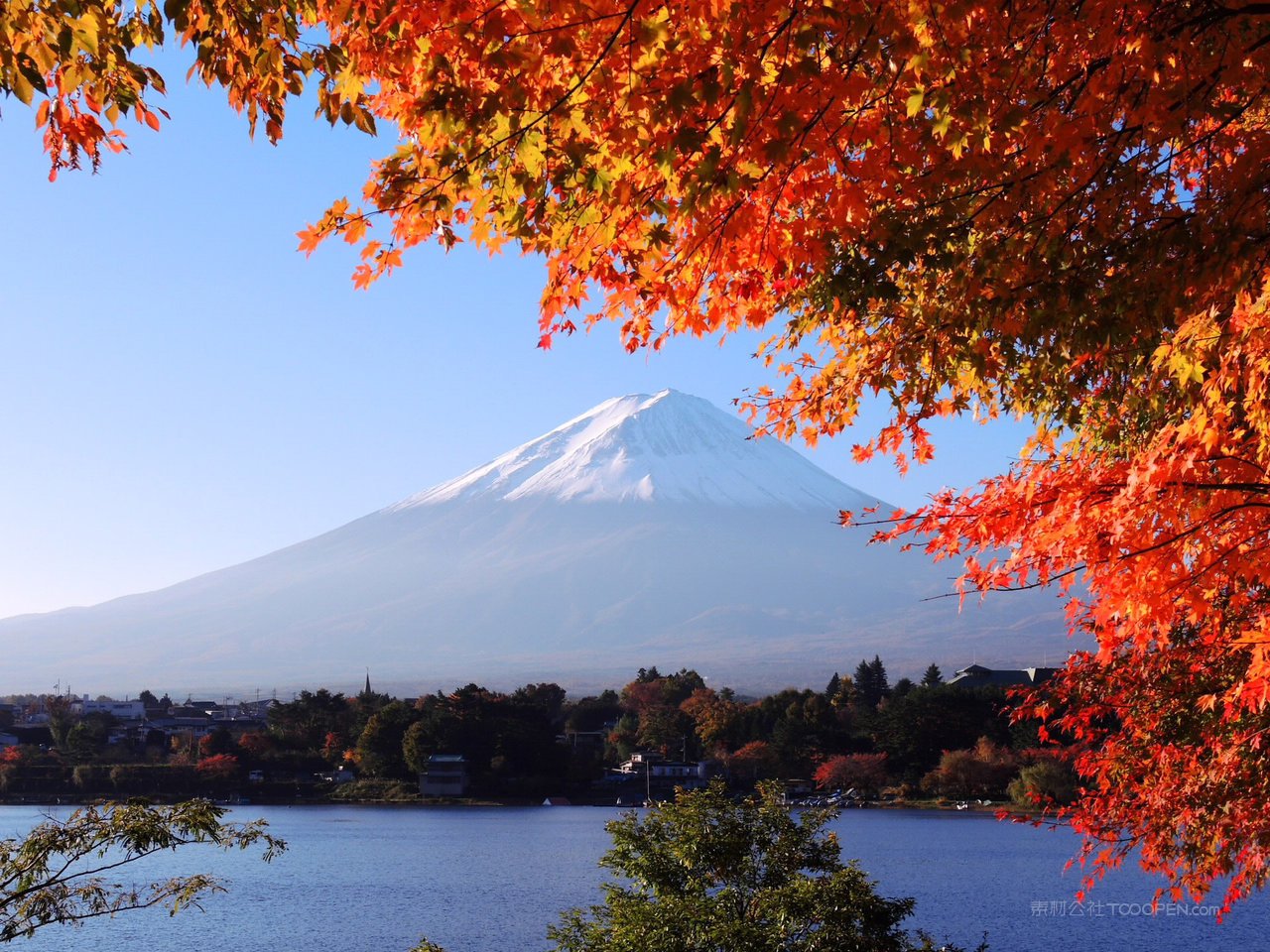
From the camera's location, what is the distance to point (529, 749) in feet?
176

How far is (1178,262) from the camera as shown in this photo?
4059mm

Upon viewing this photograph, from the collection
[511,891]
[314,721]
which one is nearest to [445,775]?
[314,721]

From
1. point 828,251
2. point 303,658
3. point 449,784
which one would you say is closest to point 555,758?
point 449,784

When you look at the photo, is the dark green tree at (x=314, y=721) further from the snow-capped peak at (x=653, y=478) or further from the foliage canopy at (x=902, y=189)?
the snow-capped peak at (x=653, y=478)

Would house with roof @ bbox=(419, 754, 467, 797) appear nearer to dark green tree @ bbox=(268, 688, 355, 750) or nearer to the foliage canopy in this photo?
dark green tree @ bbox=(268, 688, 355, 750)

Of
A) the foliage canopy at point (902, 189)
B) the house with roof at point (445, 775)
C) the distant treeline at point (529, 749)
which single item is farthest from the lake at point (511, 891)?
the foliage canopy at point (902, 189)

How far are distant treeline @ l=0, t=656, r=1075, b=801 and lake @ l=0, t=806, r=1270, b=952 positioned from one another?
2.92 metres

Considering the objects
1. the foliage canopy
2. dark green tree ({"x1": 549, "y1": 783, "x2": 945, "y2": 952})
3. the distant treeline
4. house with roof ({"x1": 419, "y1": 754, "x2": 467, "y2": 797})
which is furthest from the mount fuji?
the foliage canopy

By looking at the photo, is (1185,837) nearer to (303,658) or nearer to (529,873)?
(529,873)

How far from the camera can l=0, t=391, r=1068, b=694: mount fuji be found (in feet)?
527

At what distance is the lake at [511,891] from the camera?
25.7 metres

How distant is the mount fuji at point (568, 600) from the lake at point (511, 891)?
348 ft

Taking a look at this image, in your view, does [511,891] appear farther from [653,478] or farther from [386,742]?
[653,478]

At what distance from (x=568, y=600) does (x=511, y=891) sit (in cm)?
14250
